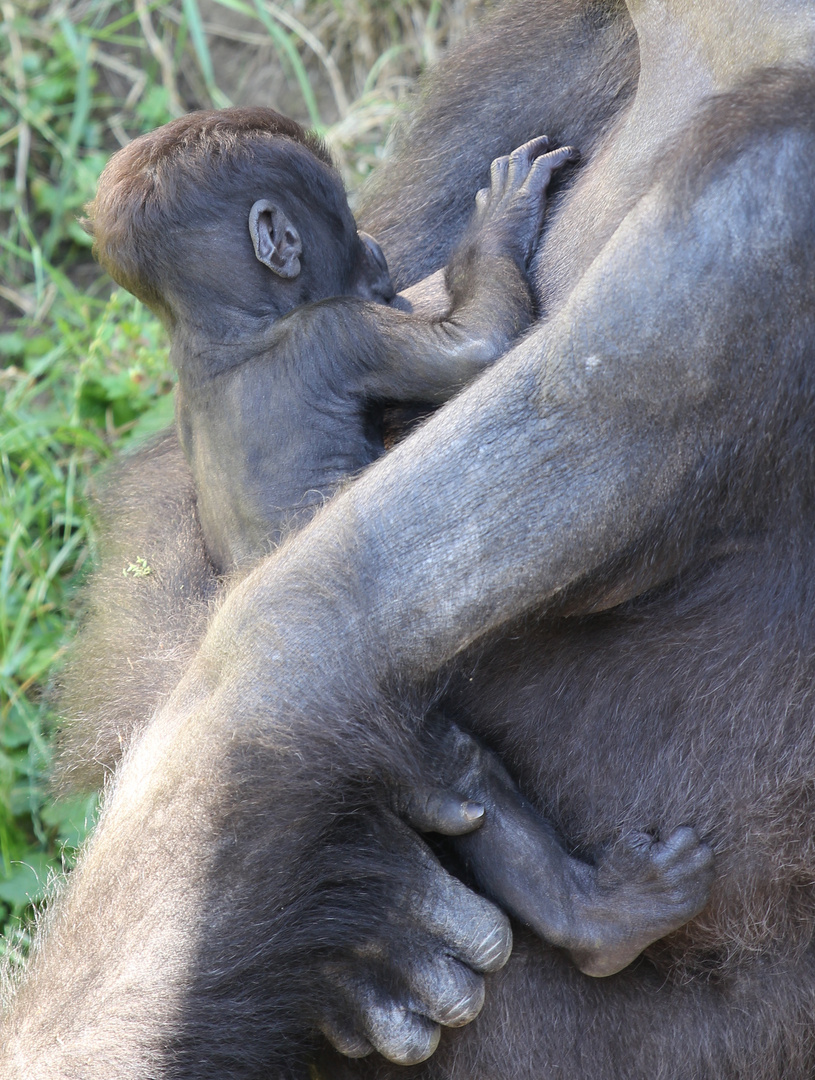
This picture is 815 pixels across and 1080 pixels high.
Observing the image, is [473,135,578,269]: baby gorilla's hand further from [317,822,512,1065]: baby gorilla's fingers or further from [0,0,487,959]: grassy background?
[0,0,487,959]: grassy background

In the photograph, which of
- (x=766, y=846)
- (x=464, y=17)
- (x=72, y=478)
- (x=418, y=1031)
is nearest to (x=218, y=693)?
(x=418, y=1031)

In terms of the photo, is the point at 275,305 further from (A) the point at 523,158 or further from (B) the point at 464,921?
(B) the point at 464,921

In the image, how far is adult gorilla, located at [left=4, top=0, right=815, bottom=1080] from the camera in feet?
4.67

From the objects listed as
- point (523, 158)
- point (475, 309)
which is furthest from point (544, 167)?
point (475, 309)

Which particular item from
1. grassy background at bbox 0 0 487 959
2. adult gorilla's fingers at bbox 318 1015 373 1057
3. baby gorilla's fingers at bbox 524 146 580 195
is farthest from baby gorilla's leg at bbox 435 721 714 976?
grassy background at bbox 0 0 487 959

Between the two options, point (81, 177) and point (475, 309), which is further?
point (81, 177)

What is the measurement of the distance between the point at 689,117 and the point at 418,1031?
1.25m

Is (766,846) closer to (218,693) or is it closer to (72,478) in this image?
(218,693)

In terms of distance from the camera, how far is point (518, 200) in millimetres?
1960

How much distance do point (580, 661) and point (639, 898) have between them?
0.31 m

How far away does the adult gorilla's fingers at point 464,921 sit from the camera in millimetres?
1666

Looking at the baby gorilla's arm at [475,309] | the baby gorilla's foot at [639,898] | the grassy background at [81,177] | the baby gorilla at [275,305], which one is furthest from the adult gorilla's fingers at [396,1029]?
the grassy background at [81,177]

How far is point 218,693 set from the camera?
1571 mm

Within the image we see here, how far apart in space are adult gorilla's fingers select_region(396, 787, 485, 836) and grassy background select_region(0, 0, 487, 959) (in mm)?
1441
